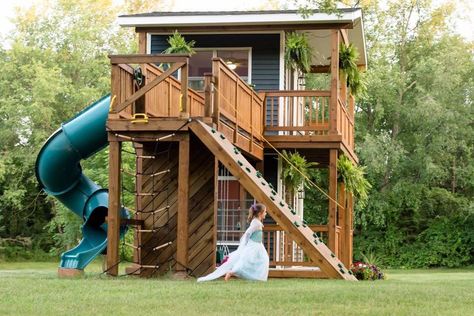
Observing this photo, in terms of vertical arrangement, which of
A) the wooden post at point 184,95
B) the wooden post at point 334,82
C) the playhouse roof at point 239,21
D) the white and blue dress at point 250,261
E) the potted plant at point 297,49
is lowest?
the white and blue dress at point 250,261

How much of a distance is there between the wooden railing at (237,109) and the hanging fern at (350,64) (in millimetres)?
2903

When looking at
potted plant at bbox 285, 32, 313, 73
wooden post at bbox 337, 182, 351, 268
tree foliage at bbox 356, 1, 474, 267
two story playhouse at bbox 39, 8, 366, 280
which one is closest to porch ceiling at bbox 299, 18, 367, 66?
potted plant at bbox 285, 32, 313, 73

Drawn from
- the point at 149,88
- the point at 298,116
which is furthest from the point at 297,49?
the point at 149,88

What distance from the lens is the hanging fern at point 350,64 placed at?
74.2 ft

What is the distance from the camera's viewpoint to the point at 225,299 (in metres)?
10.6

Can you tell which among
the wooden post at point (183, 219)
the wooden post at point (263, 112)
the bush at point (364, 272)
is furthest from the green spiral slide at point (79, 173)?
the bush at point (364, 272)

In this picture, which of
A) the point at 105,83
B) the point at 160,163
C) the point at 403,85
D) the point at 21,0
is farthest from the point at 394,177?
the point at 160,163

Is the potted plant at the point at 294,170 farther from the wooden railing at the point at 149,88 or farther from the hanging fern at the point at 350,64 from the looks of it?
the wooden railing at the point at 149,88

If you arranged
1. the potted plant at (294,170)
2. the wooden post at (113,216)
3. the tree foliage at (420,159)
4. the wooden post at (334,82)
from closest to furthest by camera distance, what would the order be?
the wooden post at (113,216)
the wooden post at (334,82)
the potted plant at (294,170)
the tree foliage at (420,159)

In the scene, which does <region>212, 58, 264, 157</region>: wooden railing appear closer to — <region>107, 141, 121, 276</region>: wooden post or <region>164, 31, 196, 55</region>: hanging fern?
<region>107, 141, 121, 276</region>: wooden post

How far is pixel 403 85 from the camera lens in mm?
38656

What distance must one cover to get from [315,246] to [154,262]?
303 cm

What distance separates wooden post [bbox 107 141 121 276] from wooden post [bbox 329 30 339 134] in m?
6.87

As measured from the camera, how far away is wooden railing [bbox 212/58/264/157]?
1606 centimetres
